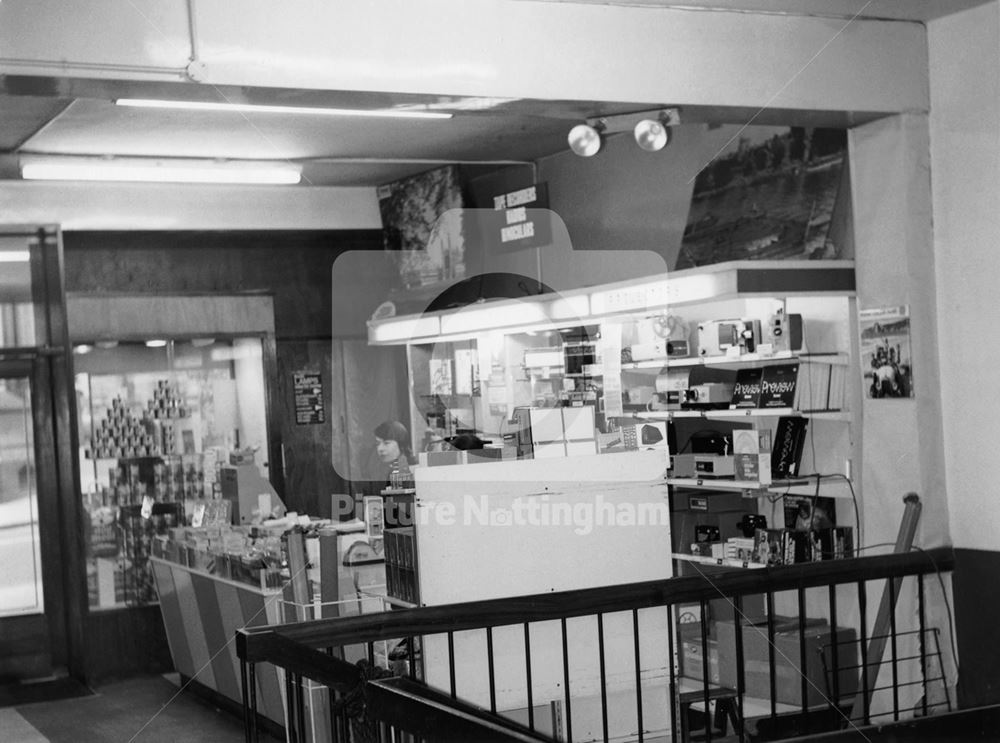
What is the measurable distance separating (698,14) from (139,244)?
17.5 ft

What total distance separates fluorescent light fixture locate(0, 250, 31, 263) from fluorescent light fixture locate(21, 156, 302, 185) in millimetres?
556

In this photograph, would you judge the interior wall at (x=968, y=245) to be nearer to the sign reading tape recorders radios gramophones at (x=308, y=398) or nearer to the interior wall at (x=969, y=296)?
the interior wall at (x=969, y=296)

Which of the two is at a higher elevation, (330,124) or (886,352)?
(330,124)

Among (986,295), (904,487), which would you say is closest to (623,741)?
(904,487)

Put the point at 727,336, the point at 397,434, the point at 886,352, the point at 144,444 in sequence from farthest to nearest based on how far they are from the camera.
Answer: the point at 397,434 < the point at 144,444 < the point at 727,336 < the point at 886,352

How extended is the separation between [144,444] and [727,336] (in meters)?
4.52

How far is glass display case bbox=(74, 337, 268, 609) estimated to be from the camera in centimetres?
873

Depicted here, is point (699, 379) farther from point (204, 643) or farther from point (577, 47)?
point (204, 643)

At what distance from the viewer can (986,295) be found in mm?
5250

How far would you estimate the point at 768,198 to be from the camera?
6609mm

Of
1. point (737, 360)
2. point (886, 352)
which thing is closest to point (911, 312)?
point (886, 352)

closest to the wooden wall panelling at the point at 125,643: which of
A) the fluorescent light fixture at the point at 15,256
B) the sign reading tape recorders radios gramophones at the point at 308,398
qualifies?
the sign reading tape recorders radios gramophones at the point at 308,398

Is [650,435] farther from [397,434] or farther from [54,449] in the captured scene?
[54,449]
